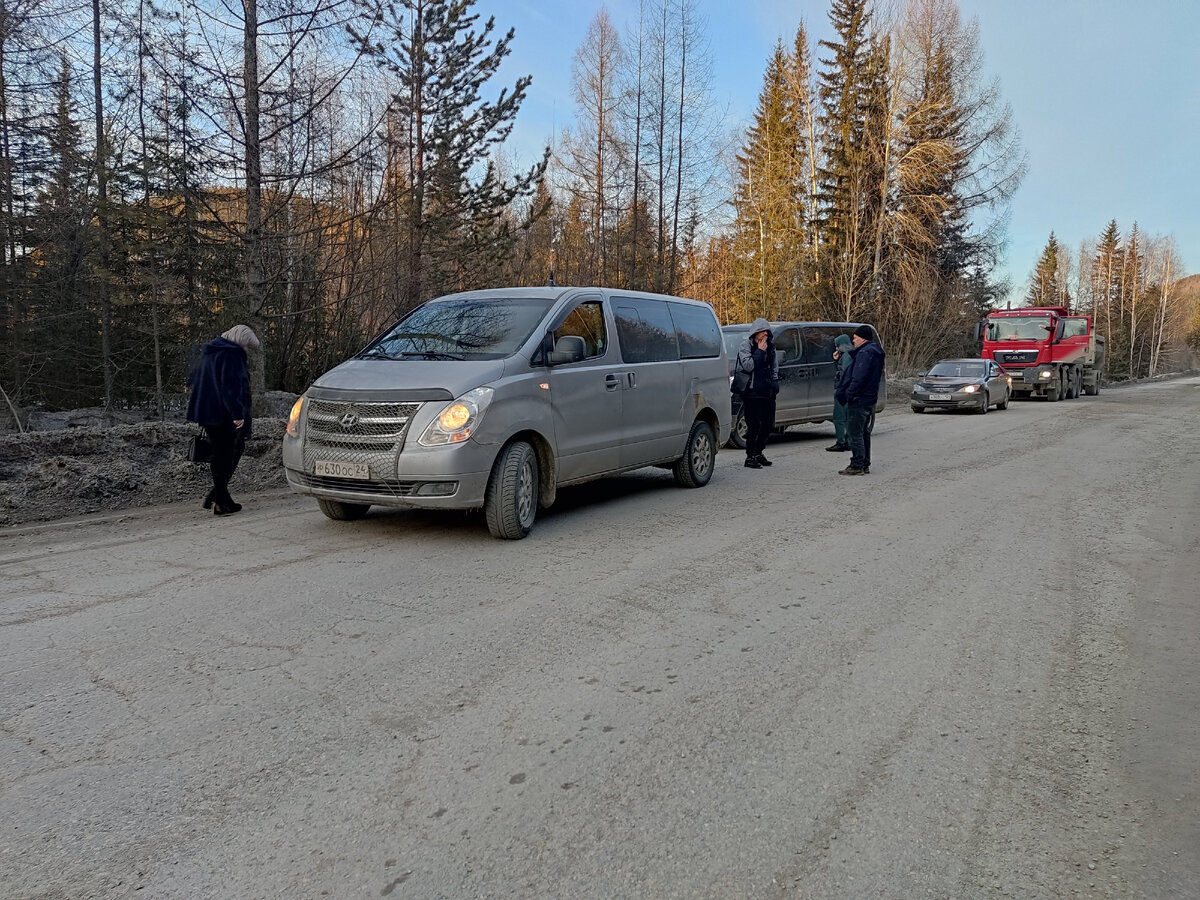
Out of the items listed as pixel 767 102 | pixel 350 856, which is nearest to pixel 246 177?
pixel 350 856

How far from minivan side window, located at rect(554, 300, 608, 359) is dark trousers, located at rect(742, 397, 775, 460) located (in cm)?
403

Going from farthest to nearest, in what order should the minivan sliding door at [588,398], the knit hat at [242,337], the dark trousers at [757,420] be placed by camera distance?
the dark trousers at [757,420] → the knit hat at [242,337] → the minivan sliding door at [588,398]

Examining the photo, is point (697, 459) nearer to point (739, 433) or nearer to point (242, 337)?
point (739, 433)

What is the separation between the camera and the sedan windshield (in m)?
22.4

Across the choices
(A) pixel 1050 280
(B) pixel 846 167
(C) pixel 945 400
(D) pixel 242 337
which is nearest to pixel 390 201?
(D) pixel 242 337

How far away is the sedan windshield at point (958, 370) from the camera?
73.5ft

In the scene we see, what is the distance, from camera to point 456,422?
609 cm

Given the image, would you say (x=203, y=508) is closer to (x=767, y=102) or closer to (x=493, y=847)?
(x=493, y=847)

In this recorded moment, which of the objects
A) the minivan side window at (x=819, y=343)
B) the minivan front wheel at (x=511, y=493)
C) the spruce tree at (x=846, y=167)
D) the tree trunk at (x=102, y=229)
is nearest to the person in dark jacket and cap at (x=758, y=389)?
the minivan side window at (x=819, y=343)

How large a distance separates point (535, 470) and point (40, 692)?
382cm

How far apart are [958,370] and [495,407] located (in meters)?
19.6

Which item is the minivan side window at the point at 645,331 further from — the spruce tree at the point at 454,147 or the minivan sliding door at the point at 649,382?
the spruce tree at the point at 454,147

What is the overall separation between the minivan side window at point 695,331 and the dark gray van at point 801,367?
388 centimetres

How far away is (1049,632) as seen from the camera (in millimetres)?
4602
